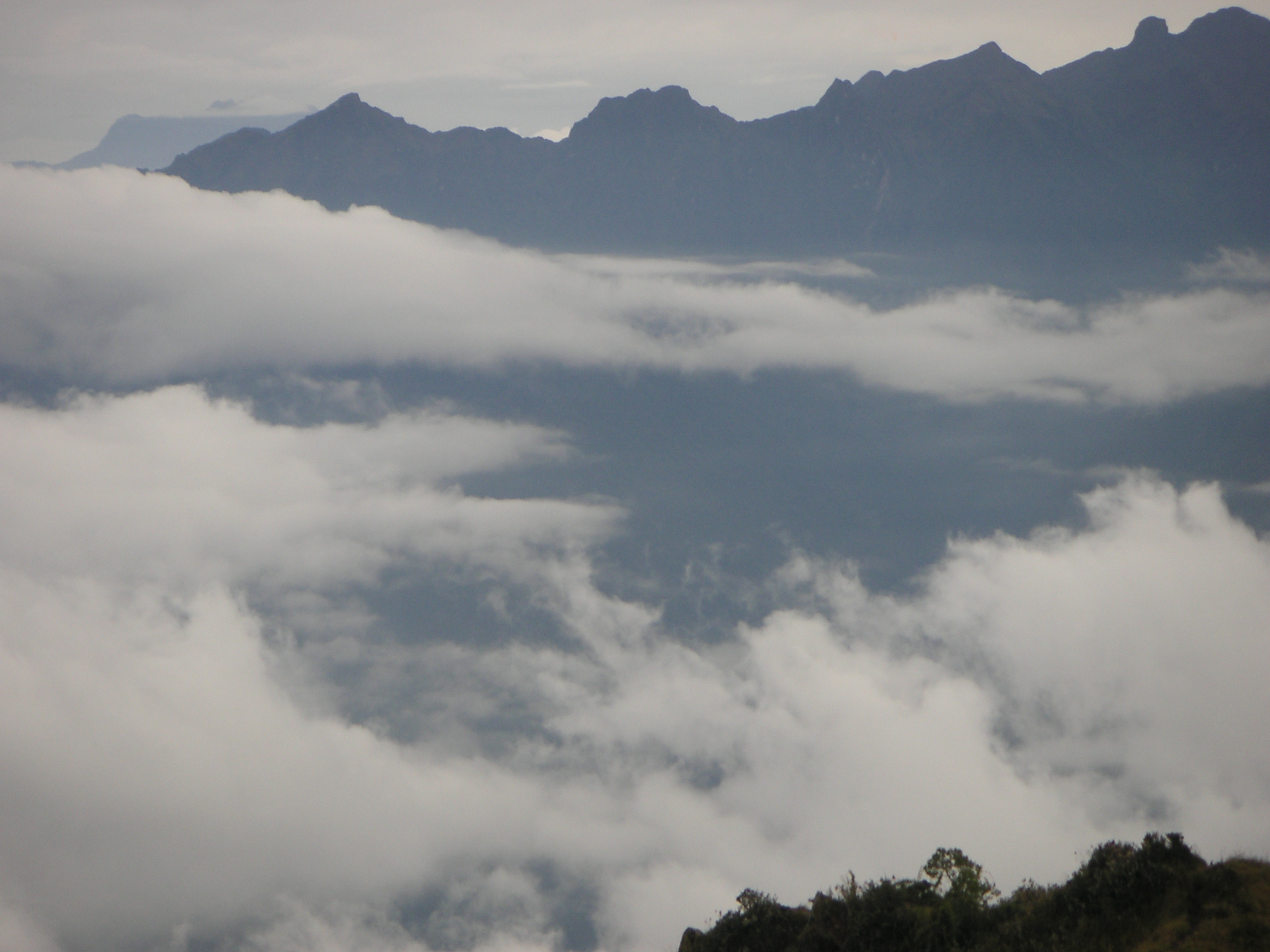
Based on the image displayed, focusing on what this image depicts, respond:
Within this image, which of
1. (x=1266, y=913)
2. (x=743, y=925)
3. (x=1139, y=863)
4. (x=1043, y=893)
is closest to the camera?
(x=1266, y=913)

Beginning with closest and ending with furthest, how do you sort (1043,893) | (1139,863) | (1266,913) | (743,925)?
(1266,913)
(1139,863)
(1043,893)
(743,925)

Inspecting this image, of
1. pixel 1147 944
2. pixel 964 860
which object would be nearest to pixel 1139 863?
pixel 1147 944

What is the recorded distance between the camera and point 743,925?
3522 cm

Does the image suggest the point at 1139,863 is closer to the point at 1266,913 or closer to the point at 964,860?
the point at 1266,913

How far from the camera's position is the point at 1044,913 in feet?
99.3

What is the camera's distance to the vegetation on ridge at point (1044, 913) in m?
26.5

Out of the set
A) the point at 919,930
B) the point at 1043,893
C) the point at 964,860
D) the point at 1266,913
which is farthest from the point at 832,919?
the point at 1266,913

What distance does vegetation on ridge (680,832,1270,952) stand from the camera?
26.5 metres

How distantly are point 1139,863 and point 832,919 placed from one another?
36.7 feet

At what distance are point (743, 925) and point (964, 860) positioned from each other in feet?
30.9

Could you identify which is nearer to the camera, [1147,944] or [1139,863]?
[1147,944]

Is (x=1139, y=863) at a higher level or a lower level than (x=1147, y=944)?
higher

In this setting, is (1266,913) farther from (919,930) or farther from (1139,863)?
(919,930)

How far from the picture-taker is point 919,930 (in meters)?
31.2
